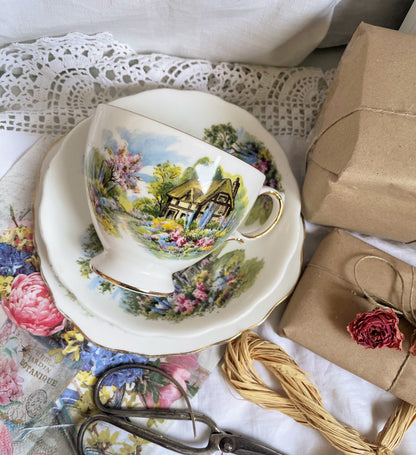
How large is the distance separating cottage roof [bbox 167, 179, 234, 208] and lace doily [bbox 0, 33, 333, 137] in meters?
0.24

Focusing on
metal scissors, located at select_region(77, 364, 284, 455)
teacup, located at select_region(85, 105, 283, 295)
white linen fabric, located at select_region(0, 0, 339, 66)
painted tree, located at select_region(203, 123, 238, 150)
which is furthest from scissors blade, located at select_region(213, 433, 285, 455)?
white linen fabric, located at select_region(0, 0, 339, 66)

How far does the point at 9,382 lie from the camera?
1.89 ft

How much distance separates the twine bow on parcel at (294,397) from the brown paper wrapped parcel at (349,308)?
1.4 inches

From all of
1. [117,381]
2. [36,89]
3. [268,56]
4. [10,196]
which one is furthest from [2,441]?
[268,56]

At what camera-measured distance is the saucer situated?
530mm

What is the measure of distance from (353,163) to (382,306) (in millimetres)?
187

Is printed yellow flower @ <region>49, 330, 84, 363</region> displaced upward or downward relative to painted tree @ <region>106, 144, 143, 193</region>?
downward

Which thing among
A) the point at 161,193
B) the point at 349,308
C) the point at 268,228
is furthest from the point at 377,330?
the point at 161,193

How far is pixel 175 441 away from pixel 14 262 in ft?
1.02

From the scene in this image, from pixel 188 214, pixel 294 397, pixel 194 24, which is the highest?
pixel 194 24

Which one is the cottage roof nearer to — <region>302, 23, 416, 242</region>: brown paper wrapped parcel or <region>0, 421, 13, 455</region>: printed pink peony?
<region>302, 23, 416, 242</region>: brown paper wrapped parcel

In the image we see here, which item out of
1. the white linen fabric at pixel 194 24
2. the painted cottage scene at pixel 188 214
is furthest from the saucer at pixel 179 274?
the white linen fabric at pixel 194 24

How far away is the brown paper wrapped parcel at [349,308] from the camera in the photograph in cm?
54

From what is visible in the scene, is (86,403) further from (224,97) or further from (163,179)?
(224,97)
